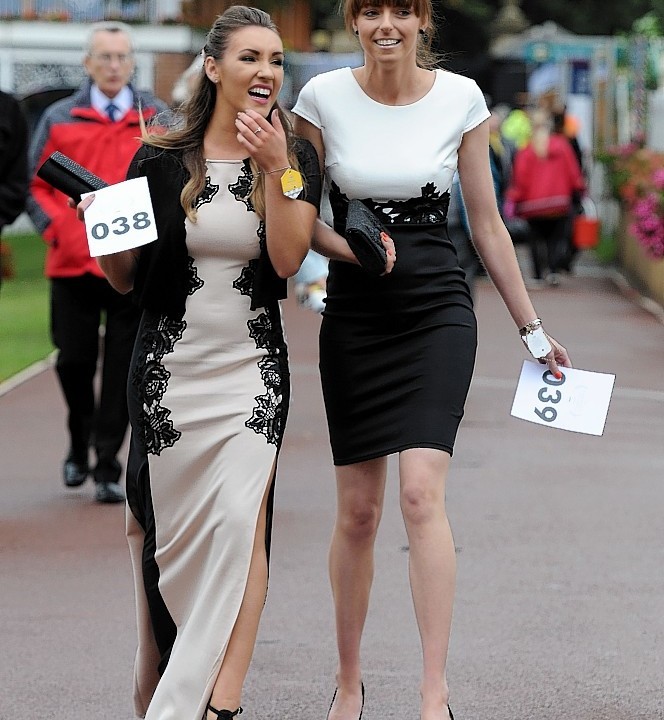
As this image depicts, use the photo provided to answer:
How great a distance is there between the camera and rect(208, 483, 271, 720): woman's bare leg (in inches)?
169

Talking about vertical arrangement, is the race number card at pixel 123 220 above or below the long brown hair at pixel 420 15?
below

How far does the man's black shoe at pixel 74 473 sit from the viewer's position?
27.0 feet

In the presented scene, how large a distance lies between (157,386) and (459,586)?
233 cm

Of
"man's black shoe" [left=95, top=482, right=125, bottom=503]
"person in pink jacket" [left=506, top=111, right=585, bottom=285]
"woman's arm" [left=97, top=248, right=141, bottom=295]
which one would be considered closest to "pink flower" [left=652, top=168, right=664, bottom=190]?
"person in pink jacket" [left=506, top=111, right=585, bottom=285]

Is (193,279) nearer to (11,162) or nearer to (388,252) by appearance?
(388,252)

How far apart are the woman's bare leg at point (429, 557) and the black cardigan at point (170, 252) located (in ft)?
2.03

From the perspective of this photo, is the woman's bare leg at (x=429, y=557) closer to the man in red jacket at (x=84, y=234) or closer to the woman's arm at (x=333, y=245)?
the woman's arm at (x=333, y=245)

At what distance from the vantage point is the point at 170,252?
439 centimetres

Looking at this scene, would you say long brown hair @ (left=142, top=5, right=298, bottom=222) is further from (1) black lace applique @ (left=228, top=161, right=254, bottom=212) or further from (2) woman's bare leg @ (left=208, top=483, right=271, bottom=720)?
(2) woman's bare leg @ (left=208, top=483, right=271, bottom=720)

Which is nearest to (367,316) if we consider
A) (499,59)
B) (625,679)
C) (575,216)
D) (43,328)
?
(625,679)

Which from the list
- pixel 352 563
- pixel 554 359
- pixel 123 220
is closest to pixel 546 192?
pixel 554 359

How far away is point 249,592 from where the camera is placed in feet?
14.3

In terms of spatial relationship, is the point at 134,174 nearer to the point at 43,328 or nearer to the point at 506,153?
the point at 43,328

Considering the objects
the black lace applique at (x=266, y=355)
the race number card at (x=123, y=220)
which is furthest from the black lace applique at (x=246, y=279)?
the race number card at (x=123, y=220)
